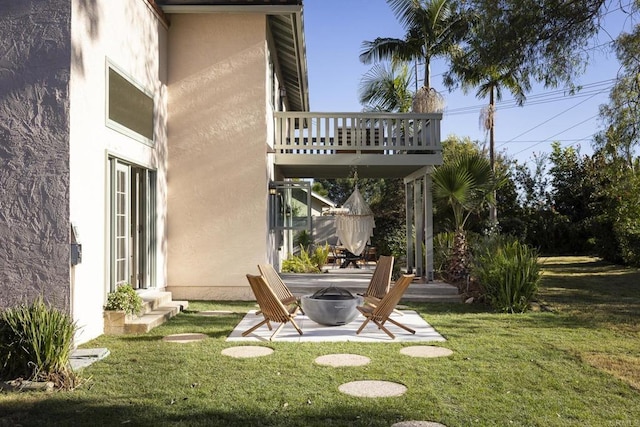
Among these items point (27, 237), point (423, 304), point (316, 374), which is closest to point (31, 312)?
point (27, 237)

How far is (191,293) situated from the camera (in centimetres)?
1155

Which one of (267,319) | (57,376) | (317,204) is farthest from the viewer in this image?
(317,204)

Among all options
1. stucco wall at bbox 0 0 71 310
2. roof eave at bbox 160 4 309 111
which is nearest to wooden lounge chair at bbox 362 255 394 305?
stucco wall at bbox 0 0 71 310

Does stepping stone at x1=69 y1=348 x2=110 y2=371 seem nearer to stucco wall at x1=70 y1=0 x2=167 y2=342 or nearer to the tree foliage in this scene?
stucco wall at x1=70 y1=0 x2=167 y2=342

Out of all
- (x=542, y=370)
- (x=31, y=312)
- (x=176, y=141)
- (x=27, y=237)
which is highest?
(x=176, y=141)

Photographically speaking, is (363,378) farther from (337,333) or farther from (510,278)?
(510,278)

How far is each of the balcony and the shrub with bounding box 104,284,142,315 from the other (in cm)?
535

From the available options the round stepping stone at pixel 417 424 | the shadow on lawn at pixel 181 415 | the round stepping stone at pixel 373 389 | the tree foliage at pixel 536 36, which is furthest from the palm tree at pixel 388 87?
the round stepping stone at pixel 417 424

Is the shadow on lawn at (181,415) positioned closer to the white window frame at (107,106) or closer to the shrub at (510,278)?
the white window frame at (107,106)

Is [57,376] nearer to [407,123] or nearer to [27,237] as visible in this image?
[27,237]

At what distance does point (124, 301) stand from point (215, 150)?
14.0 feet

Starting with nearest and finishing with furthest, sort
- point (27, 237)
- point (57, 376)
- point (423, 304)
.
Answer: point (57, 376)
point (27, 237)
point (423, 304)

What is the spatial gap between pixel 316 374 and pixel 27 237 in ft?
12.9

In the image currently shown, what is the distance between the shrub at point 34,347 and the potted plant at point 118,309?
2577 mm
